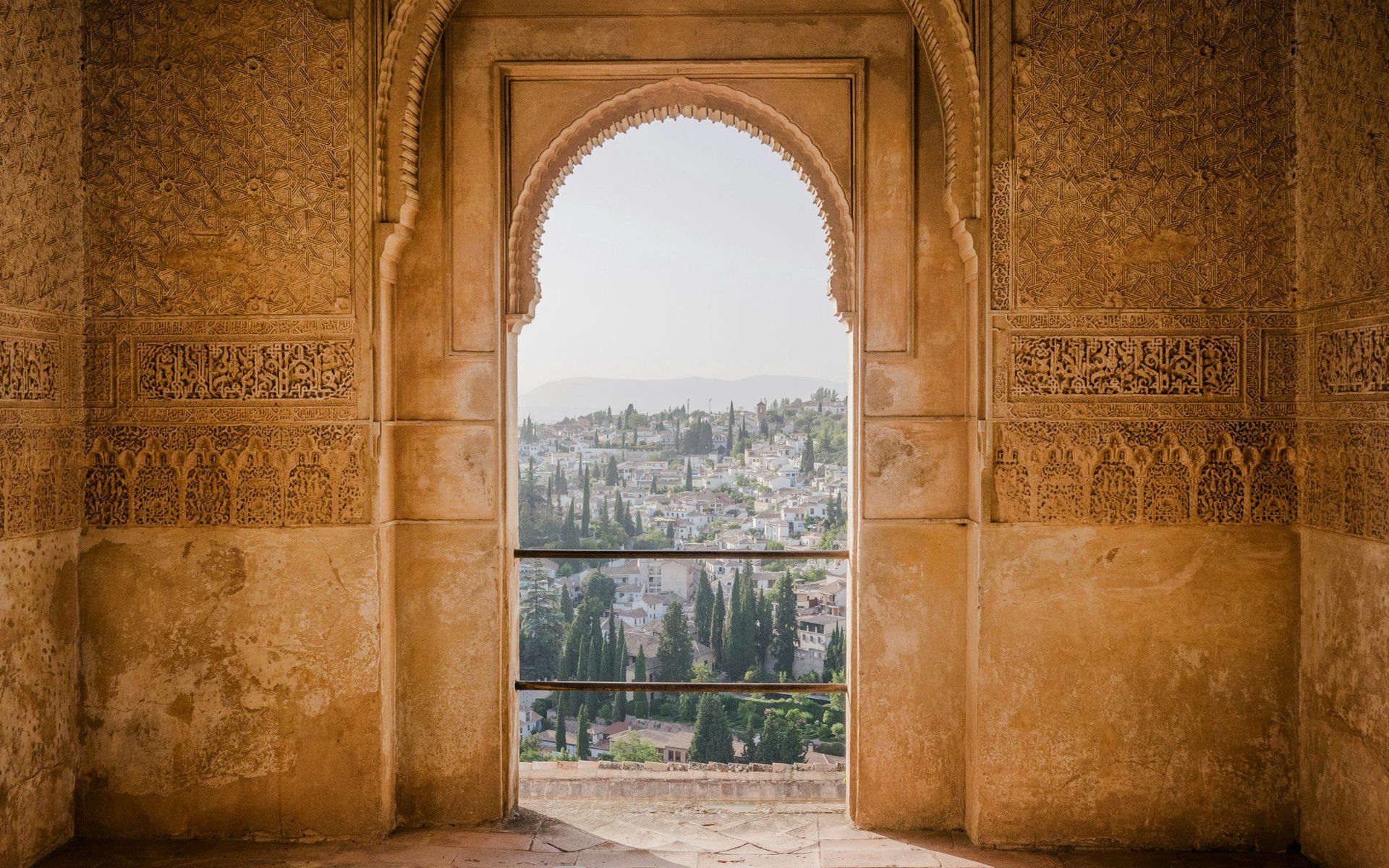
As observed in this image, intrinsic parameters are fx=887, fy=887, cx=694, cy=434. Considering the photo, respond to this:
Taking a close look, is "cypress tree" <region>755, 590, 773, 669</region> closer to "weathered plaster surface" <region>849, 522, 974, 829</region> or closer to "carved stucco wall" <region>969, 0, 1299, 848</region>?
"weathered plaster surface" <region>849, 522, 974, 829</region>

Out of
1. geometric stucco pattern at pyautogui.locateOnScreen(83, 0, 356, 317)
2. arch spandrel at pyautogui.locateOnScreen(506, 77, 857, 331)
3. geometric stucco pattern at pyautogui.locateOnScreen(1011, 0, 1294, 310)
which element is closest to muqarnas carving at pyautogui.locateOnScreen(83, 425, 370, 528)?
geometric stucco pattern at pyautogui.locateOnScreen(83, 0, 356, 317)

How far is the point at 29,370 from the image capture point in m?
3.21

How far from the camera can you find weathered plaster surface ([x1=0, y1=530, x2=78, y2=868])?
3.12m

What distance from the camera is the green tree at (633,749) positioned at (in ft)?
13.3

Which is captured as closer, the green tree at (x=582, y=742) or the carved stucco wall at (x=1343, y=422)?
the carved stucco wall at (x=1343, y=422)

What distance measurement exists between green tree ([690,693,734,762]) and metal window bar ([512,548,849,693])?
1.06ft

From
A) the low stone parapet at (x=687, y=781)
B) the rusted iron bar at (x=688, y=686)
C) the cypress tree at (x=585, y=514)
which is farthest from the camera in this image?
the cypress tree at (x=585, y=514)

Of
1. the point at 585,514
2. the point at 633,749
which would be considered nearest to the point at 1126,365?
the point at 585,514

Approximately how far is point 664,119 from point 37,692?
328cm

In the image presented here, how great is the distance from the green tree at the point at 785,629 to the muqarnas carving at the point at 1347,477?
203cm

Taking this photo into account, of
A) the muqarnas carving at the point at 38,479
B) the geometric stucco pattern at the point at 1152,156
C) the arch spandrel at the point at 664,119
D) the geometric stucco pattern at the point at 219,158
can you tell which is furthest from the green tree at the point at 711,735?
the muqarnas carving at the point at 38,479

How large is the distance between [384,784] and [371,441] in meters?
1.35

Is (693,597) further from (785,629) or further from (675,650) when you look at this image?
(785,629)

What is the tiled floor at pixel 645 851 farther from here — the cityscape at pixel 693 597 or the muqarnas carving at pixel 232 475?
the muqarnas carving at pixel 232 475
